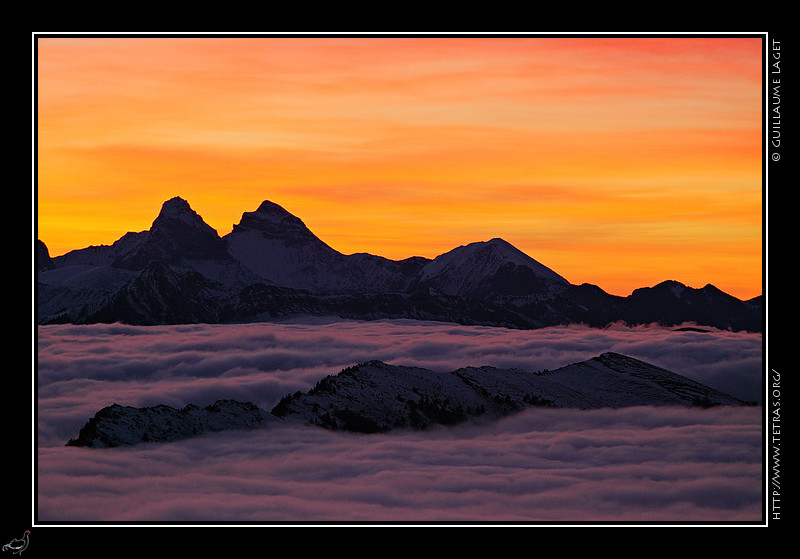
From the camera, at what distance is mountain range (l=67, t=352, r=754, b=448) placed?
76.2 m

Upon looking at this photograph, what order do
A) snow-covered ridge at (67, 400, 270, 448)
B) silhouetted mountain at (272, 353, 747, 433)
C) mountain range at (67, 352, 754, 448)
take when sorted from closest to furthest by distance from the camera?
snow-covered ridge at (67, 400, 270, 448)
mountain range at (67, 352, 754, 448)
silhouetted mountain at (272, 353, 747, 433)

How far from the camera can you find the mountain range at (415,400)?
76.2 metres

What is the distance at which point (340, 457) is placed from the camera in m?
68.7

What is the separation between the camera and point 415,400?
333ft

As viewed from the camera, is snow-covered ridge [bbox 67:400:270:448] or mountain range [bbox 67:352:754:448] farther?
mountain range [bbox 67:352:754:448]
